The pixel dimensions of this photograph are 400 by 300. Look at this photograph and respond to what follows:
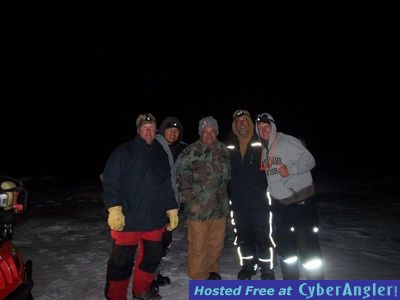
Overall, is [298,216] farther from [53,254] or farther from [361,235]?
[53,254]

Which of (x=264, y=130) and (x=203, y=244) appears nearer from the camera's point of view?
(x=264, y=130)

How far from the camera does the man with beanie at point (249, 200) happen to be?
4812 mm

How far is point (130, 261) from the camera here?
4113 mm

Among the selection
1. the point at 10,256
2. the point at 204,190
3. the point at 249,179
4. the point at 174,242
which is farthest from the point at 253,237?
the point at 10,256

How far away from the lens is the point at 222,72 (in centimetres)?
7625

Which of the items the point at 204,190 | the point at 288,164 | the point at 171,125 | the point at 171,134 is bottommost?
the point at 204,190

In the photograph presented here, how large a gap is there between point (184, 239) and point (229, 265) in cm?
159

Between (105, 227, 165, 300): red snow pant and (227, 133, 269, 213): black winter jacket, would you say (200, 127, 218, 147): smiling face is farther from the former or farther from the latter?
(105, 227, 165, 300): red snow pant

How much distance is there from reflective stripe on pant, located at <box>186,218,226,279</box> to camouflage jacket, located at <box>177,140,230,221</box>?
0.33 feet

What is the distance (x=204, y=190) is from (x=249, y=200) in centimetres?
57

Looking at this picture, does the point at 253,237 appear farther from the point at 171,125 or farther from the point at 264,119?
the point at 171,125

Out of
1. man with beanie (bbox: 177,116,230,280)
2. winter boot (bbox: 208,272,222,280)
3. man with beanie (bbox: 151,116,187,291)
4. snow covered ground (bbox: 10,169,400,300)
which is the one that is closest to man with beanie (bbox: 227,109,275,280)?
man with beanie (bbox: 177,116,230,280)

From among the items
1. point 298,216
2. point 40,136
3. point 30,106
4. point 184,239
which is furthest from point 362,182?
point 30,106

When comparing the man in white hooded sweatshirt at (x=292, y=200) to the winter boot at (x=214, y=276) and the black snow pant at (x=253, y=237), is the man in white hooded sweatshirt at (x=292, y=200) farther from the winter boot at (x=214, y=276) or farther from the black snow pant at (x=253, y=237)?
the winter boot at (x=214, y=276)
